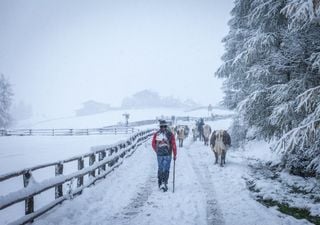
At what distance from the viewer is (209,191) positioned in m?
8.71

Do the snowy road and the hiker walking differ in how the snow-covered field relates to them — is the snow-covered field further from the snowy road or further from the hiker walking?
the hiker walking

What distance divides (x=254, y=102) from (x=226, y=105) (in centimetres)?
1012

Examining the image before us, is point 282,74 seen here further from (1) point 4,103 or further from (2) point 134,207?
(1) point 4,103

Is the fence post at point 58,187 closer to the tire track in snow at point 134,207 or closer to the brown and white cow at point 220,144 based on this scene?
the tire track in snow at point 134,207

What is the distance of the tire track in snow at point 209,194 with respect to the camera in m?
6.27

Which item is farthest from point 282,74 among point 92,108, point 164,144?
point 92,108

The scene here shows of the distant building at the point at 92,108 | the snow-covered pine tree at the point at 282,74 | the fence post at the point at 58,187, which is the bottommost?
the fence post at the point at 58,187

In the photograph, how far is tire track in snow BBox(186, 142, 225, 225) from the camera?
6.27 m

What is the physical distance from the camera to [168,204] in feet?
24.5

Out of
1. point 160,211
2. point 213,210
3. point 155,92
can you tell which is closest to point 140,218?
point 160,211

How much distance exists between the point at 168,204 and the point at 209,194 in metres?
1.49

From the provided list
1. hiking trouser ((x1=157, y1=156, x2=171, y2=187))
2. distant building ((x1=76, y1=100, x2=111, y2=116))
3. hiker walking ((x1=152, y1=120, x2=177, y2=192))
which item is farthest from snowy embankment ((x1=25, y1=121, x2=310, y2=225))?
distant building ((x1=76, y1=100, x2=111, y2=116))

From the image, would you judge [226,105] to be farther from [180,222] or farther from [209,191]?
[180,222]

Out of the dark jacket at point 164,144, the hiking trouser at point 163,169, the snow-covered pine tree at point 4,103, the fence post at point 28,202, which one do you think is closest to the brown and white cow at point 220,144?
the dark jacket at point 164,144
